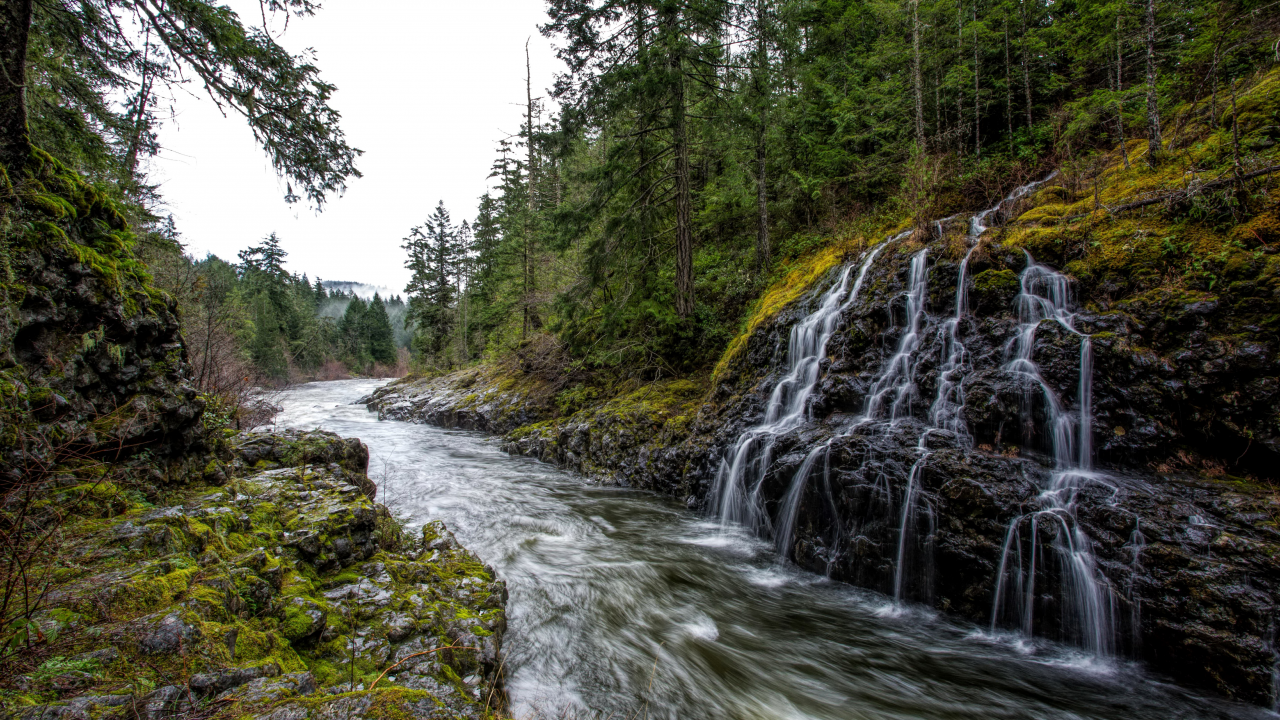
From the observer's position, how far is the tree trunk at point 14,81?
346cm

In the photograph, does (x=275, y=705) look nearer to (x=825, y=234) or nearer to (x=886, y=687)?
(x=886, y=687)

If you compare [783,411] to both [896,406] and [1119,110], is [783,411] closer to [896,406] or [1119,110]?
[896,406]

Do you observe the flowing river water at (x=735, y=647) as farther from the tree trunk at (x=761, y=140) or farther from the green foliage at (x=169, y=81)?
the tree trunk at (x=761, y=140)

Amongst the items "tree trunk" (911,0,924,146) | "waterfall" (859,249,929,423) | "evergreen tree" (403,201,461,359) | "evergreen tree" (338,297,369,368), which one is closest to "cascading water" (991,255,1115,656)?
"waterfall" (859,249,929,423)

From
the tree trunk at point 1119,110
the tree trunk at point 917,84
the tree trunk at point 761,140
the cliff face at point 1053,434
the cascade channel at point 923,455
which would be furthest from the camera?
the tree trunk at point 917,84

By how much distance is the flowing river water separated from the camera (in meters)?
3.44

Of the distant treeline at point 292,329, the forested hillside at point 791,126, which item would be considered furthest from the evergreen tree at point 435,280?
the forested hillside at point 791,126

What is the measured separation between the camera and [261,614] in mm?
2842

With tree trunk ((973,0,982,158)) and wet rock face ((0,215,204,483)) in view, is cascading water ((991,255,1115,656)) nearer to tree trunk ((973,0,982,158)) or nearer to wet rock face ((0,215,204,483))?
wet rock face ((0,215,204,483))

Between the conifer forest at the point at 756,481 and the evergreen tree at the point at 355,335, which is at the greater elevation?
the evergreen tree at the point at 355,335

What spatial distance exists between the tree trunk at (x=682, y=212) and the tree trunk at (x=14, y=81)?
9.49 metres

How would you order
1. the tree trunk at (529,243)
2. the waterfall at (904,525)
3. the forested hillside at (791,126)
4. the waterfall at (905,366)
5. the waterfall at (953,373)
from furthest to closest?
1. the tree trunk at (529,243)
2. the forested hillside at (791,126)
3. the waterfall at (905,366)
4. the waterfall at (953,373)
5. the waterfall at (904,525)

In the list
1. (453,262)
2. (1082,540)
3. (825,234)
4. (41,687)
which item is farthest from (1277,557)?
(453,262)

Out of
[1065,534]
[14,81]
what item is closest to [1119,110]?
[1065,534]
